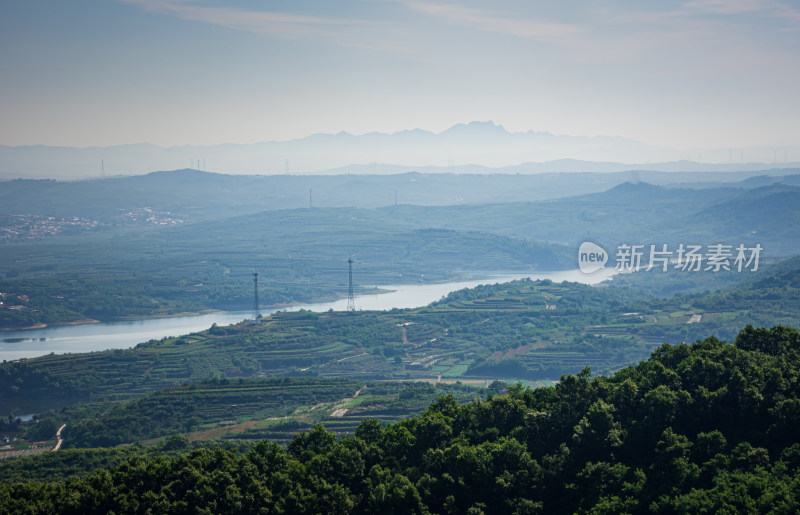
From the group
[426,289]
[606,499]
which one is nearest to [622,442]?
[606,499]

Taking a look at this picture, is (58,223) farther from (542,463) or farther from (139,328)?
(542,463)

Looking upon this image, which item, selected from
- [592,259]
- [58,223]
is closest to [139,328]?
[592,259]

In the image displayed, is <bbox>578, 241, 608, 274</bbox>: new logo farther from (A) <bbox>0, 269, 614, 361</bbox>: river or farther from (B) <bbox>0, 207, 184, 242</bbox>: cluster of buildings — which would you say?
(B) <bbox>0, 207, 184, 242</bbox>: cluster of buildings

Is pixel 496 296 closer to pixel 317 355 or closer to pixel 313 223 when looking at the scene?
pixel 317 355

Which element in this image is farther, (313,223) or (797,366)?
(313,223)

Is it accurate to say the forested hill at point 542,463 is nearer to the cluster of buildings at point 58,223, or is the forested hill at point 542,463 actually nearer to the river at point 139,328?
the river at point 139,328
